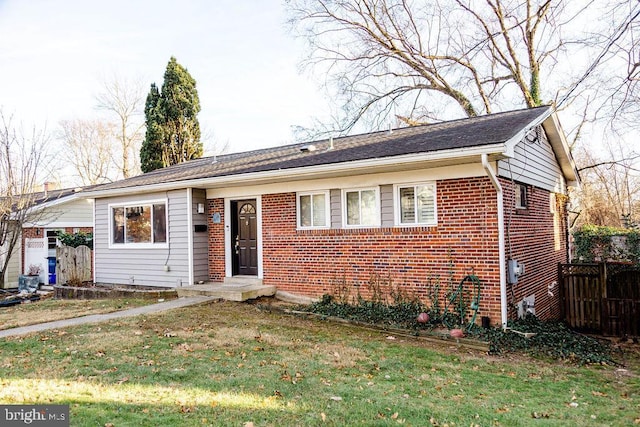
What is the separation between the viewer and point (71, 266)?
1409 cm

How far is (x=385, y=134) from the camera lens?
11875 mm

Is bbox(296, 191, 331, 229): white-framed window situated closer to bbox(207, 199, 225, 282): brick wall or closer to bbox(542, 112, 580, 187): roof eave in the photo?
bbox(207, 199, 225, 282): brick wall

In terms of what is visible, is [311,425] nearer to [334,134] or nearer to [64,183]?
[334,134]

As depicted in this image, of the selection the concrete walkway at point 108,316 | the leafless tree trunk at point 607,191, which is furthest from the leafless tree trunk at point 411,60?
the concrete walkway at point 108,316

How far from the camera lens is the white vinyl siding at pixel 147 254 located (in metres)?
11.8

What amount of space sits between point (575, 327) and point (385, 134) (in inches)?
258

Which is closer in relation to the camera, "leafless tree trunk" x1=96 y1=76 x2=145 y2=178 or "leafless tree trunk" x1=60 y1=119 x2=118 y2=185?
"leafless tree trunk" x1=60 y1=119 x2=118 y2=185

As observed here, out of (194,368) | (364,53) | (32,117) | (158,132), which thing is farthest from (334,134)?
(194,368)

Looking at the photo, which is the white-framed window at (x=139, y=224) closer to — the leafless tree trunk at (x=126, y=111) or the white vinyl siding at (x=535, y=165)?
the white vinyl siding at (x=535, y=165)

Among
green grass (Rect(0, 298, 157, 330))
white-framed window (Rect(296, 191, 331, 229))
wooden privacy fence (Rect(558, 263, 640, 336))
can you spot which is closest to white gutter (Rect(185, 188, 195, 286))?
green grass (Rect(0, 298, 157, 330))

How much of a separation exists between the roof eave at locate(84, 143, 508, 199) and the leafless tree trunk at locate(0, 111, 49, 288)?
3.42m

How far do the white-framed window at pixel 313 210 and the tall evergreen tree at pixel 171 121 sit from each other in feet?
52.4

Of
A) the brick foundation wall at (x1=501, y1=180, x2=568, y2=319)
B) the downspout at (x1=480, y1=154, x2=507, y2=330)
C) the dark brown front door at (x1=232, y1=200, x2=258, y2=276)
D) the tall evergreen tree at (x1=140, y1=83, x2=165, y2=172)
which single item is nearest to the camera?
the downspout at (x1=480, y1=154, x2=507, y2=330)

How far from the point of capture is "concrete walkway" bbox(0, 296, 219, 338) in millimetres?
7727
